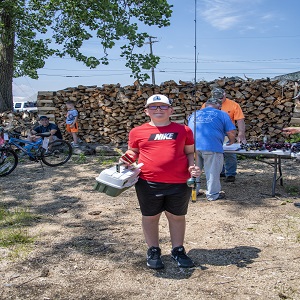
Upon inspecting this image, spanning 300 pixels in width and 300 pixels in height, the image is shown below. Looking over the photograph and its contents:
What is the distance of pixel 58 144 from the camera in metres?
9.61

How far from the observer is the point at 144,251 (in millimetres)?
4133

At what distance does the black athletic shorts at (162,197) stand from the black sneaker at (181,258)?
15.1 inches

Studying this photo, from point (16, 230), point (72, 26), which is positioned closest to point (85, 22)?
point (72, 26)

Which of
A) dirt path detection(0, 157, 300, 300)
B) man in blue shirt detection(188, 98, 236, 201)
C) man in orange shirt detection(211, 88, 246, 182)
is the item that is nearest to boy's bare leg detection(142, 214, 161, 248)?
dirt path detection(0, 157, 300, 300)

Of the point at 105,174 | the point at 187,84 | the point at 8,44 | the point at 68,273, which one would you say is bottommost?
the point at 68,273

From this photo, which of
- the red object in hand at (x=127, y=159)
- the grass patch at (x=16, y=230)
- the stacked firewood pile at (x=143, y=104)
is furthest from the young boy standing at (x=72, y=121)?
the red object in hand at (x=127, y=159)

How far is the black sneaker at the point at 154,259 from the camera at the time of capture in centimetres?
365

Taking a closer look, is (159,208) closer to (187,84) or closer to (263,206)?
(263,206)

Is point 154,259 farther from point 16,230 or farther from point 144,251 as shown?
point 16,230

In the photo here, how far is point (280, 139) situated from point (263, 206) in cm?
598

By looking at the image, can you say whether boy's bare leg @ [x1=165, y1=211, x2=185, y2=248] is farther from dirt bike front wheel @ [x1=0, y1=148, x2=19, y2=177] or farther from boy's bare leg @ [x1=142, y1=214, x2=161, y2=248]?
dirt bike front wheel @ [x1=0, y1=148, x2=19, y2=177]

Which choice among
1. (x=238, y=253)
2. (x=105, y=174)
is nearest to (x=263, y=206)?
(x=238, y=253)

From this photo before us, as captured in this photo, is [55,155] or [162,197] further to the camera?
[55,155]

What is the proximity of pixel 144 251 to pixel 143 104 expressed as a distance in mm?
8526
